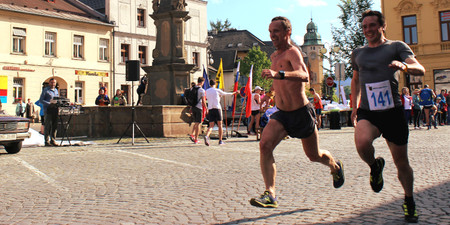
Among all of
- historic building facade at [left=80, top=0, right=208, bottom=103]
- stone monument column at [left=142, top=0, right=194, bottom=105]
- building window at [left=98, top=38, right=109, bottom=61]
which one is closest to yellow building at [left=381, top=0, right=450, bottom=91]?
historic building facade at [left=80, top=0, right=208, bottom=103]

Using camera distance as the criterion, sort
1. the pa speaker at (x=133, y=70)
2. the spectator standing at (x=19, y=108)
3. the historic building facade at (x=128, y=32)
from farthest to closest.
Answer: the historic building facade at (x=128, y=32), the spectator standing at (x=19, y=108), the pa speaker at (x=133, y=70)

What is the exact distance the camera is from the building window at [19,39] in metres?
37.0

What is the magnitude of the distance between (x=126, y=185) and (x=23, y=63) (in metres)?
34.1

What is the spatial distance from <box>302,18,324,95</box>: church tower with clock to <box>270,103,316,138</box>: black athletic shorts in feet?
425

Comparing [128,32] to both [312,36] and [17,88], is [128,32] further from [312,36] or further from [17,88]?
[312,36]

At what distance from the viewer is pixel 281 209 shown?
4895 millimetres

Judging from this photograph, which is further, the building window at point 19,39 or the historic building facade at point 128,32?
the historic building facade at point 128,32

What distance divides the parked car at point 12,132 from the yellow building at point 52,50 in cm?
2561

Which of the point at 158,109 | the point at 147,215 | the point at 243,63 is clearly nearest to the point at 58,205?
the point at 147,215

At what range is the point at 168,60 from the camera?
706 inches

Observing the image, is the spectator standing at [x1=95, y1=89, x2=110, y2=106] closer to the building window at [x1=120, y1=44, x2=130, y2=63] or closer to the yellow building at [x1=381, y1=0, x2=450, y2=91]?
the yellow building at [x1=381, y1=0, x2=450, y2=91]

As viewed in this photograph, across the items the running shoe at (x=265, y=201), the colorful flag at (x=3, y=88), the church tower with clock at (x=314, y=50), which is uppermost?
the church tower with clock at (x=314, y=50)

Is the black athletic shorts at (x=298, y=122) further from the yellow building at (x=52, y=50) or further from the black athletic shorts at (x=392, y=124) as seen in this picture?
the yellow building at (x=52, y=50)

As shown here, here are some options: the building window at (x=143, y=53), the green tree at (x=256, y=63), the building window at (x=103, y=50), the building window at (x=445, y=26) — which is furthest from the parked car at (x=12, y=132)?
the green tree at (x=256, y=63)
